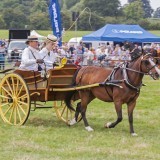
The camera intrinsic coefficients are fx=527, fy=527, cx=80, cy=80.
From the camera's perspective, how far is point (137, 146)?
729 cm

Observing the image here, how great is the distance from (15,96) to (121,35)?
17820 millimetres

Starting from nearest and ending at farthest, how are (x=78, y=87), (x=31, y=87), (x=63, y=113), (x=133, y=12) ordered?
(x=78, y=87) → (x=31, y=87) → (x=63, y=113) → (x=133, y=12)

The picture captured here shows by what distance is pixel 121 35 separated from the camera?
26.7 metres

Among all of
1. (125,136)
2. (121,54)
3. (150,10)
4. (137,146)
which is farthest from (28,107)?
(150,10)

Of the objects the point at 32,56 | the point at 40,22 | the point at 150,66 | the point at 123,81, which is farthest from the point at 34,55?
the point at 40,22

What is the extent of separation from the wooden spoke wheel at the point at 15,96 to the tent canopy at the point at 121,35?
16692 mm

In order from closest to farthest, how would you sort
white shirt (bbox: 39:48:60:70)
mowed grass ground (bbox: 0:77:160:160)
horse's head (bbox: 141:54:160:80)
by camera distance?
mowed grass ground (bbox: 0:77:160:160), horse's head (bbox: 141:54:160:80), white shirt (bbox: 39:48:60:70)

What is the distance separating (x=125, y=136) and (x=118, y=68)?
1153 millimetres

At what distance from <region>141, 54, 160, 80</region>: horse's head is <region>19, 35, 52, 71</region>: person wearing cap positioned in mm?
1736

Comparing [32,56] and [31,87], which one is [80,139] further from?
[32,56]

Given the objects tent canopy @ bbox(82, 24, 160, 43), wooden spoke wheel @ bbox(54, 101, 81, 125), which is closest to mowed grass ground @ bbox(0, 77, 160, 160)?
wooden spoke wheel @ bbox(54, 101, 81, 125)

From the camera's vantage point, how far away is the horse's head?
8148mm

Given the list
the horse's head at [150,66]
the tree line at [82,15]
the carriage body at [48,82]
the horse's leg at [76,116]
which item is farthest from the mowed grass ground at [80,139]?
the tree line at [82,15]

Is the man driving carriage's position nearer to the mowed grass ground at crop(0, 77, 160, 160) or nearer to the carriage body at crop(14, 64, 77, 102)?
the carriage body at crop(14, 64, 77, 102)
